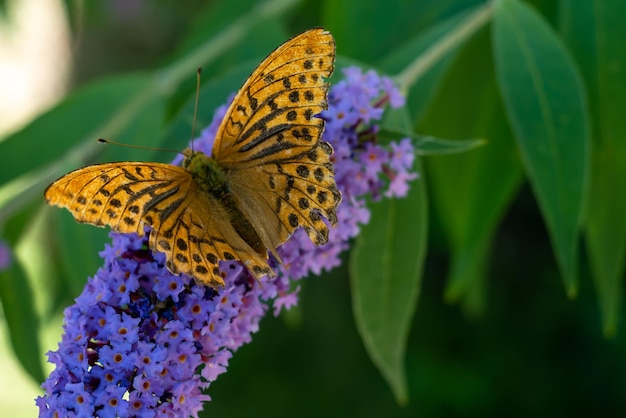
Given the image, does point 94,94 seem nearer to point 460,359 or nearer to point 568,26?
point 568,26

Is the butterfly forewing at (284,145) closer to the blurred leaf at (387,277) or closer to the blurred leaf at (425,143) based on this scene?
the blurred leaf at (425,143)

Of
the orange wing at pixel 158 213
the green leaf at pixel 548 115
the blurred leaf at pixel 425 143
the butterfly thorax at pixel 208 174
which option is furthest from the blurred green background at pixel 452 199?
the orange wing at pixel 158 213

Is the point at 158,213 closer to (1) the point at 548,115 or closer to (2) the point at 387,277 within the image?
(2) the point at 387,277

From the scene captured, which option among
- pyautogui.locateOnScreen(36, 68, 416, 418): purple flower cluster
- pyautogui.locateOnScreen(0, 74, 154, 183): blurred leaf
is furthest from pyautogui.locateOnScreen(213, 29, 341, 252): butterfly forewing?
pyautogui.locateOnScreen(0, 74, 154, 183): blurred leaf

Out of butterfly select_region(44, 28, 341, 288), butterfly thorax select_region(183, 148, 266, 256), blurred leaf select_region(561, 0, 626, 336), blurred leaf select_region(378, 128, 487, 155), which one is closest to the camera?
butterfly select_region(44, 28, 341, 288)

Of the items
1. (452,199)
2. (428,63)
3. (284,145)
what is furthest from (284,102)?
(452,199)

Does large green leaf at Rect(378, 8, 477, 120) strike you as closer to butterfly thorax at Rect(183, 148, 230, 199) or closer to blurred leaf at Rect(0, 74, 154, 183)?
butterfly thorax at Rect(183, 148, 230, 199)
